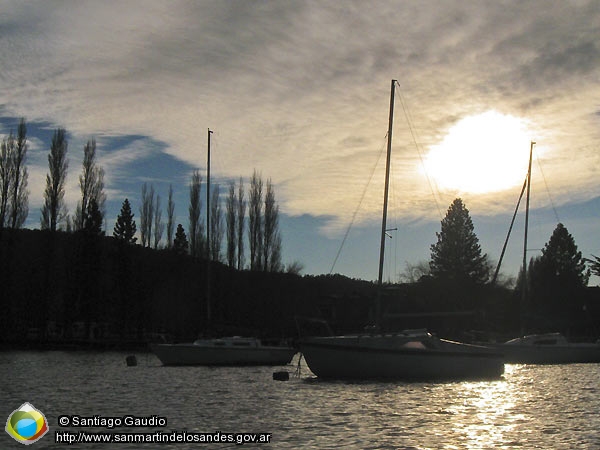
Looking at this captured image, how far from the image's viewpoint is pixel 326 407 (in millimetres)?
25031

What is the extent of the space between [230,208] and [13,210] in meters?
24.5

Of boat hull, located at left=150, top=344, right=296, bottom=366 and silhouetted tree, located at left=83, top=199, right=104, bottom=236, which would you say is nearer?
boat hull, located at left=150, top=344, right=296, bottom=366

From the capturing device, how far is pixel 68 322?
7762 centimetres

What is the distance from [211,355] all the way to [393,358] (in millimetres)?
16378

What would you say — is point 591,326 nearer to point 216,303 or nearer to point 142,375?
point 216,303

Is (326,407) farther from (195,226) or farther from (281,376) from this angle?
(195,226)

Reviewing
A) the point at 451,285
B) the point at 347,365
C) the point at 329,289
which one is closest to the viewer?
the point at 347,365

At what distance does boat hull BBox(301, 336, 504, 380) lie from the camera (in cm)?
3422

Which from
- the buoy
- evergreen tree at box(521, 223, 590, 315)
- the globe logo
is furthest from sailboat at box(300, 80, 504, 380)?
evergreen tree at box(521, 223, 590, 315)

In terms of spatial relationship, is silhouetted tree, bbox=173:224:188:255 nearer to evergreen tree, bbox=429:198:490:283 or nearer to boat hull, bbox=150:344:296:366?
evergreen tree, bbox=429:198:490:283

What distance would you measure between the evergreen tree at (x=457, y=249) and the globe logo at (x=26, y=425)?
3099 inches

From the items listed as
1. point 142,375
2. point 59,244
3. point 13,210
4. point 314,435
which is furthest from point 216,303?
point 314,435

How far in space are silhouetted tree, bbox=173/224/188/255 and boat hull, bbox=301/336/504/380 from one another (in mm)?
57998

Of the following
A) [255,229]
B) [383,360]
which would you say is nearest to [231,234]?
[255,229]
